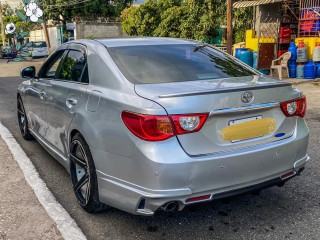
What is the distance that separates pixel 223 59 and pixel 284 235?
1.81 m

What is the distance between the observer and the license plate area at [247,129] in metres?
2.77

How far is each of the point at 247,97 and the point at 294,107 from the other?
1.89 ft

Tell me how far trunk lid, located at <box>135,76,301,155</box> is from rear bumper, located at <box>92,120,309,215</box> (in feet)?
0.25

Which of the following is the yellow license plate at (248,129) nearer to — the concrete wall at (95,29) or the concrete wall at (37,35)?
the concrete wall at (95,29)

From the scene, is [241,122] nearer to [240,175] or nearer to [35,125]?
[240,175]

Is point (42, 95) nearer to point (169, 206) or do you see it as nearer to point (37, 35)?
point (169, 206)

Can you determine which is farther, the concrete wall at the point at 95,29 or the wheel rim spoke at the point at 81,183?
the concrete wall at the point at 95,29

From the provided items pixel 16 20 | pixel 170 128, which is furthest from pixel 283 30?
pixel 16 20

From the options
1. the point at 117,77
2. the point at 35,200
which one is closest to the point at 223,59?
the point at 117,77

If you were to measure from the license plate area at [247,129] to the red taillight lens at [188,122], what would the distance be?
0.19m

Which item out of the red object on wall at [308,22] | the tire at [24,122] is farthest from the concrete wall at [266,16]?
the tire at [24,122]

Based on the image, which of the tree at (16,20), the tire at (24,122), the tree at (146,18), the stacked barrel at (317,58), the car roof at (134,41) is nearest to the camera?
the car roof at (134,41)

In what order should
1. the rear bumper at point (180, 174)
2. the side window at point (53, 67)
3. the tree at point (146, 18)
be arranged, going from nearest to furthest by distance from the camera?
the rear bumper at point (180, 174)
the side window at point (53, 67)
the tree at point (146, 18)

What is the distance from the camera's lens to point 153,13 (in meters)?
24.5
